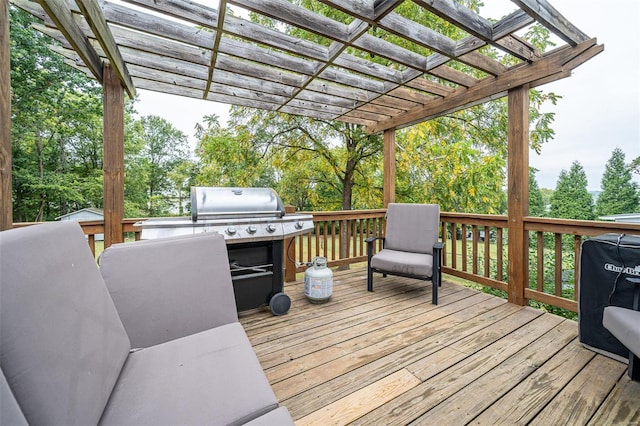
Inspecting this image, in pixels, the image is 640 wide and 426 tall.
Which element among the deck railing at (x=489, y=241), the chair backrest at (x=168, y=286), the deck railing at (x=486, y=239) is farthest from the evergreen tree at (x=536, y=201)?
the chair backrest at (x=168, y=286)

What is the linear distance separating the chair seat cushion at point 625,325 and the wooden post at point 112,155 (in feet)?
13.3

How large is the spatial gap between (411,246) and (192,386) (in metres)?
3.12

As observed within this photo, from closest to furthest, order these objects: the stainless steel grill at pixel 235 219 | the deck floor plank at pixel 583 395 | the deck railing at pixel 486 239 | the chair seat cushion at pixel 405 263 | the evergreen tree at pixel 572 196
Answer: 1. the deck floor plank at pixel 583 395
2. the stainless steel grill at pixel 235 219
3. the deck railing at pixel 486 239
4. the chair seat cushion at pixel 405 263
5. the evergreen tree at pixel 572 196

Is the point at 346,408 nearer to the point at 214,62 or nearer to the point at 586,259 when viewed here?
the point at 586,259

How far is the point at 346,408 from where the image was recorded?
1.57 m

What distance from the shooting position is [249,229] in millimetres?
2389

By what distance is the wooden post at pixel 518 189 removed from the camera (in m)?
2.95

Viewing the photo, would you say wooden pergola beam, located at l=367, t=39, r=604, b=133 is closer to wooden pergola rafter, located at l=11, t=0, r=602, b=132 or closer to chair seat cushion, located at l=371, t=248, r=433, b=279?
wooden pergola rafter, located at l=11, t=0, r=602, b=132

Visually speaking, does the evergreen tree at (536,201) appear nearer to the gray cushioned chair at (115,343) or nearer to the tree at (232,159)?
the tree at (232,159)

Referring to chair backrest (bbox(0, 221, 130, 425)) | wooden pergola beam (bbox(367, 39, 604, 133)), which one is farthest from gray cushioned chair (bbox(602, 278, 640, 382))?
chair backrest (bbox(0, 221, 130, 425))

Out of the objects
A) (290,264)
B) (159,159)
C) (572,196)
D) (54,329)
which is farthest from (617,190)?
(159,159)

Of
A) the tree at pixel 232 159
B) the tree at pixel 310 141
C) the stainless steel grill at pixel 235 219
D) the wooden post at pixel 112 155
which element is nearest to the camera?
the stainless steel grill at pixel 235 219

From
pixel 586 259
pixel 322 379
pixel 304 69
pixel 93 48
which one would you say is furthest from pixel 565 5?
pixel 93 48

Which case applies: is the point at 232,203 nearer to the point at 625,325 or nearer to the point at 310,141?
the point at 625,325
